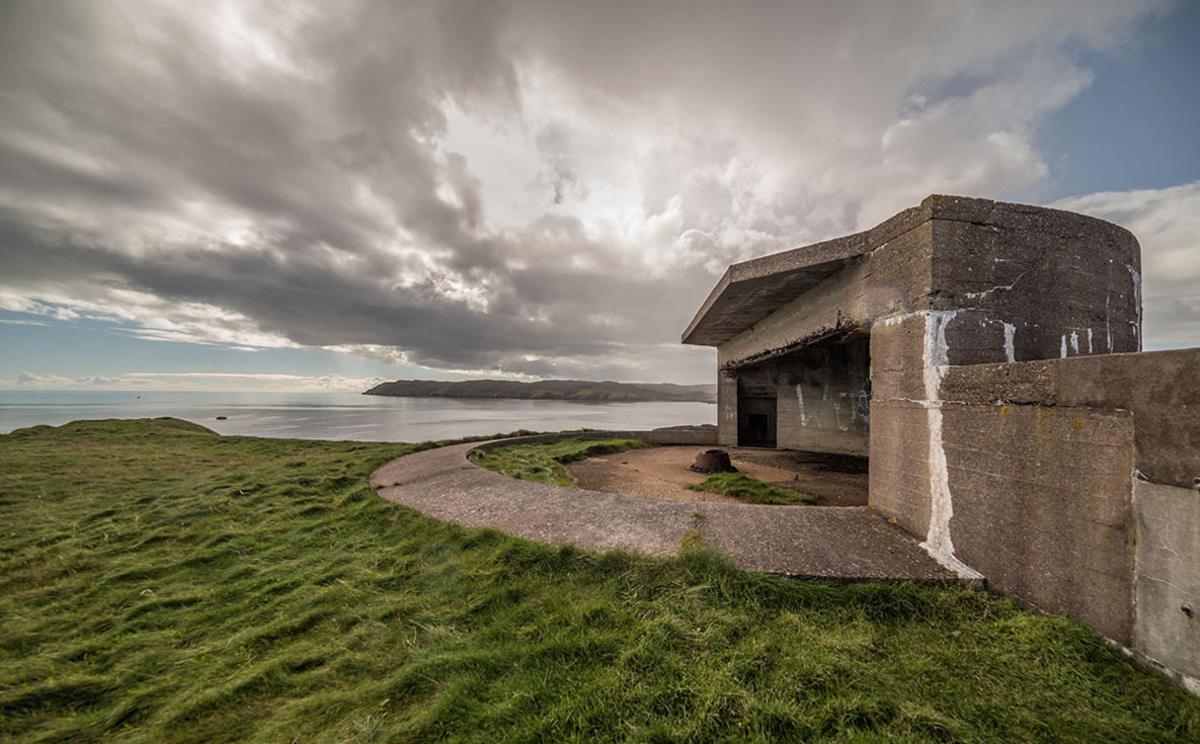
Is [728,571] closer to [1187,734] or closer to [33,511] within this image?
[1187,734]

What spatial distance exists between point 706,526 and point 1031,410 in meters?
3.15

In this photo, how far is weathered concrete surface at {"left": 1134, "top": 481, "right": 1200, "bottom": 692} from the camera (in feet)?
7.80

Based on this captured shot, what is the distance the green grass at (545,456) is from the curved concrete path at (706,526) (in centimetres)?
188

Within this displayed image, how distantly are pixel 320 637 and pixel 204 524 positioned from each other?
455cm

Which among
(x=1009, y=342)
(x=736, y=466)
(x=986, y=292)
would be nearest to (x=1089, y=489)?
(x=1009, y=342)

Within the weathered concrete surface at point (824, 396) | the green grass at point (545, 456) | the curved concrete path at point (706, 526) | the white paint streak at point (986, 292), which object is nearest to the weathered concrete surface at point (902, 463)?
the curved concrete path at point (706, 526)

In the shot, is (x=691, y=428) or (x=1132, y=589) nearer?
(x=1132, y=589)

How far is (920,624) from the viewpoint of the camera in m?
3.19

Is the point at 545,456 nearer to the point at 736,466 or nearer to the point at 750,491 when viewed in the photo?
the point at 736,466

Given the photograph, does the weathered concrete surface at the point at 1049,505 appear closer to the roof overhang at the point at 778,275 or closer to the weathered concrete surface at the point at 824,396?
the roof overhang at the point at 778,275

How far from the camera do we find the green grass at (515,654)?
229 centimetres

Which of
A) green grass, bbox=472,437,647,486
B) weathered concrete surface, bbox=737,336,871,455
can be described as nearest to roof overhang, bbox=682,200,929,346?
weathered concrete surface, bbox=737,336,871,455

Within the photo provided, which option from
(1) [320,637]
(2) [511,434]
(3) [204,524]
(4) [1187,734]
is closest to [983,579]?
(4) [1187,734]

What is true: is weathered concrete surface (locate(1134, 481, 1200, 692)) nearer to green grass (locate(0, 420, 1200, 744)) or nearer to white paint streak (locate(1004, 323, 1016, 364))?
green grass (locate(0, 420, 1200, 744))
